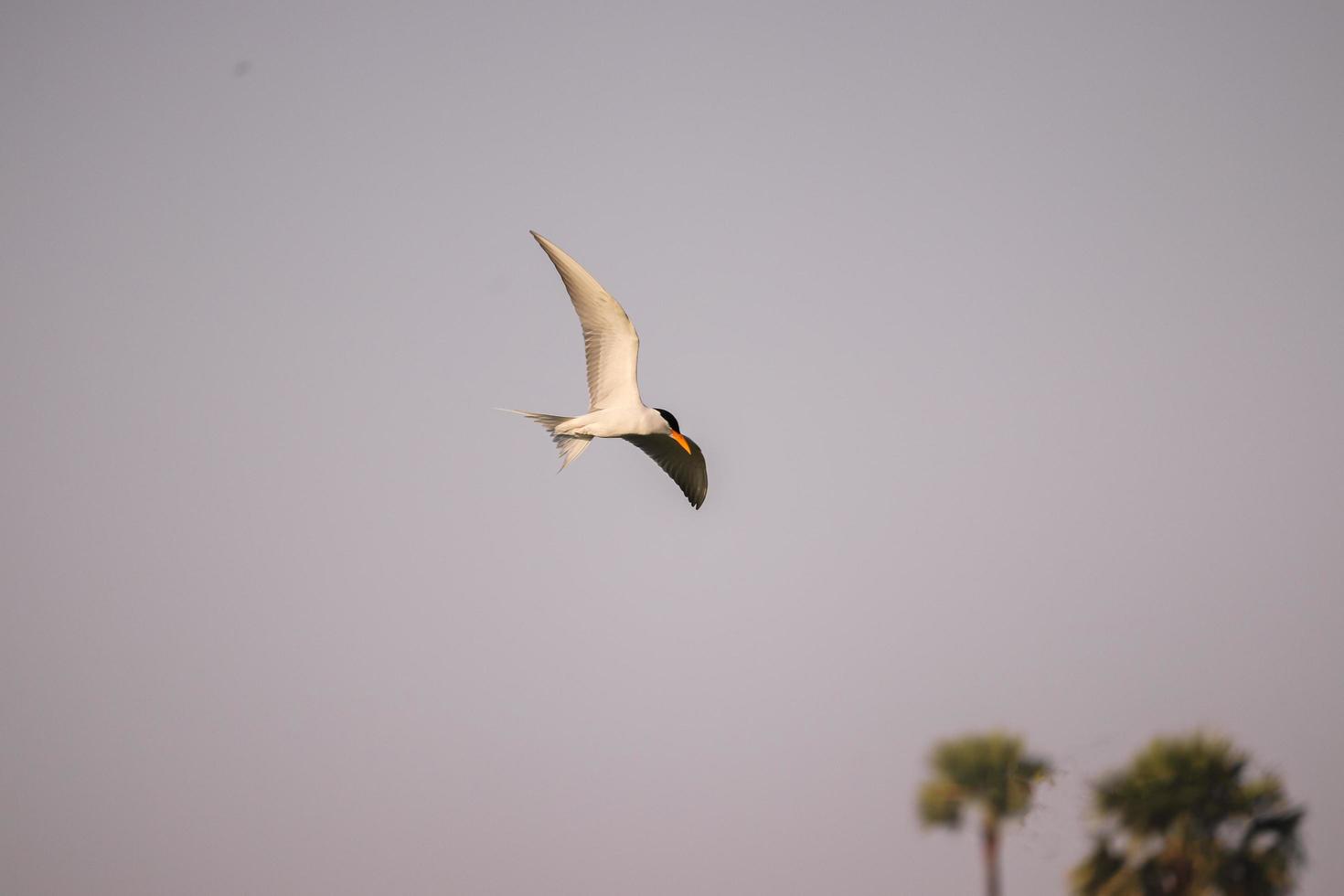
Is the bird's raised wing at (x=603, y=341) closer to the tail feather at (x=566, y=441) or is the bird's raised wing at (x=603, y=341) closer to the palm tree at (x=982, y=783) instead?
the tail feather at (x=566, y=441)

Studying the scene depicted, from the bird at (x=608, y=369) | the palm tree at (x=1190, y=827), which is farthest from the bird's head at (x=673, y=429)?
the palm tree at (x=1190, y=827)

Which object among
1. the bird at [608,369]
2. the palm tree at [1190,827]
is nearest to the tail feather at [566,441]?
the bird at [608,369]

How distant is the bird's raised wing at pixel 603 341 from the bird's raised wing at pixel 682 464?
121 cm

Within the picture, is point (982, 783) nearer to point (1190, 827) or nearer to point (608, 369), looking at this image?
point (1190, 827)

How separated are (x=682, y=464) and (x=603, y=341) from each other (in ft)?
6.26

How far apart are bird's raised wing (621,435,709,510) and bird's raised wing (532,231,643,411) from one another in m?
1.21

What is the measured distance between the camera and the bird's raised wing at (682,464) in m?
15.6

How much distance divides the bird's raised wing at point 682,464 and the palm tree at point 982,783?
1034 centimetres

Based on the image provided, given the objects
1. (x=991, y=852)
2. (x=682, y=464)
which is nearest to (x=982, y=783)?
(x=991, y=852)

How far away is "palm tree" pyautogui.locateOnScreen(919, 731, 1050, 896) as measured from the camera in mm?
23766

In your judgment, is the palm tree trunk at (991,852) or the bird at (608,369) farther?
the palm tree trunk at (991,852)

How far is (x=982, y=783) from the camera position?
24.0 meters

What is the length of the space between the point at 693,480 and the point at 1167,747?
875 cm

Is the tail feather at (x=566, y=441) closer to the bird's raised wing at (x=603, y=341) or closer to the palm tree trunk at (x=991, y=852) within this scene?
the bird's raised wing at (x=603, y=341)
